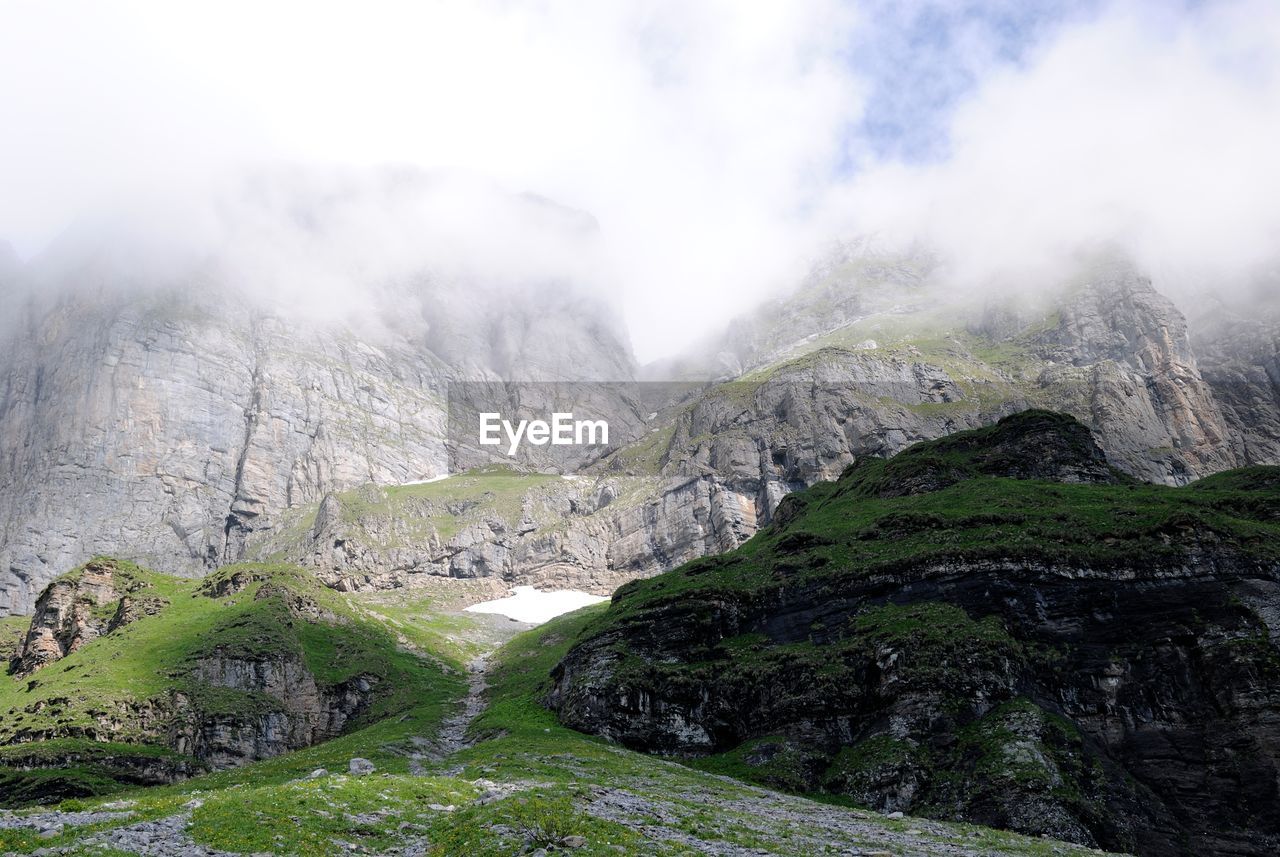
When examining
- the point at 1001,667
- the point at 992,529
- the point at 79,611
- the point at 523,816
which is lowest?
the point at 523,816

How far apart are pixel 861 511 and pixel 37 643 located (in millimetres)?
142238

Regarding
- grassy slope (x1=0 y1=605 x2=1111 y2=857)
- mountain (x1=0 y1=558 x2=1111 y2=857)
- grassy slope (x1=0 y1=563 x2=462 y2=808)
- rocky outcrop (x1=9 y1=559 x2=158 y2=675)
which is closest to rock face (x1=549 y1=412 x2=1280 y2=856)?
mountain (x1=0 y1=558 x2=1111 y2=857)

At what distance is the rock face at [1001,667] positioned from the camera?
59344 millimetres

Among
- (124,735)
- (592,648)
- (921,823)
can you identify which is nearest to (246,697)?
(124,735)

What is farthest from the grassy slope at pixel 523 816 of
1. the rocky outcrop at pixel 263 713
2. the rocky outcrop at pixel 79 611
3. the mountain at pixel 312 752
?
the rocky outcrop at pixel 79 611

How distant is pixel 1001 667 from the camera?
6875cm

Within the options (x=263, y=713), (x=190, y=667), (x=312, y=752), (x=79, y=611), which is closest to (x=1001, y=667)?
(x=312, y=752)

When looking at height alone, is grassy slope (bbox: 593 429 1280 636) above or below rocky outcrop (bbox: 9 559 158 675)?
above

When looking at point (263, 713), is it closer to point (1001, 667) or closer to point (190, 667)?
point (190, 667)

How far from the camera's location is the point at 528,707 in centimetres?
10200

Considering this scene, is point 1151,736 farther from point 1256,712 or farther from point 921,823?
point 921,823

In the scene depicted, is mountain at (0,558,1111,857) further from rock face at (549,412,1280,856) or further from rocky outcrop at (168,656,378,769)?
rock face at (549,412,1280,856)

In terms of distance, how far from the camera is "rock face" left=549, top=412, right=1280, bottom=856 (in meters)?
59.3

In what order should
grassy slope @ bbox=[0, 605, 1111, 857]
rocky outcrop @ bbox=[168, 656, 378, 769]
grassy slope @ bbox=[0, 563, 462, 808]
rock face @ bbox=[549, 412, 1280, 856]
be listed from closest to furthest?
grassy slope @ bbox=[0, 605, 1111, 857] → rock face @ bbox=[549, 412, 1280, 856] → grassy slope @ bbox=[0, 563, 462, 808] → rocky outcrop @ bbox=[168, 656, 378, 769]
